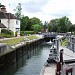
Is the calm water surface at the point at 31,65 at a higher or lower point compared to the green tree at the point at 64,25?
lower

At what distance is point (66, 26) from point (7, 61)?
389 feet

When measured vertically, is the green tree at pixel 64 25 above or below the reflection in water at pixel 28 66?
above

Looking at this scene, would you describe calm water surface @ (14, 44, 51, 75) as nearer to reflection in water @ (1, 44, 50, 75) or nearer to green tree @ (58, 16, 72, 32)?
reflection in water @ (1, 44, 50, 75)

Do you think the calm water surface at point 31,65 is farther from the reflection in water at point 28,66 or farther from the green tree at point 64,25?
the green tree at point 64,25

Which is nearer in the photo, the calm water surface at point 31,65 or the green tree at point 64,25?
the calm water surface at point 31,65

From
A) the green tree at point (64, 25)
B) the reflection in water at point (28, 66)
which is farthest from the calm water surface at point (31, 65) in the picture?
the green tree at point (64, 25)

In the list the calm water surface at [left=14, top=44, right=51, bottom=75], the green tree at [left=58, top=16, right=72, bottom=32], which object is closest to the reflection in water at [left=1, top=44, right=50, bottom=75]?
the calm water surface at [left=14, top=44, right=51, bottom=75]

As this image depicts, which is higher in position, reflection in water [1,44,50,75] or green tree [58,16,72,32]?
green tree [58,16,72,32]

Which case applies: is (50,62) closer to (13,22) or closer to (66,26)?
(13,22)

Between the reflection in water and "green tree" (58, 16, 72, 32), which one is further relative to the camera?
"green tree" (58, 16, 72, 32)

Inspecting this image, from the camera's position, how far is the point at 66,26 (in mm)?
155625

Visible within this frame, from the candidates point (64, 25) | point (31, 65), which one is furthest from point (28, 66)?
point (64, 25)

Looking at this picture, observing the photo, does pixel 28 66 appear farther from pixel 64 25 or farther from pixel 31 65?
pixel 64 25

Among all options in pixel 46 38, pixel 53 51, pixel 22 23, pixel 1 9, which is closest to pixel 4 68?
pixel 53 51
